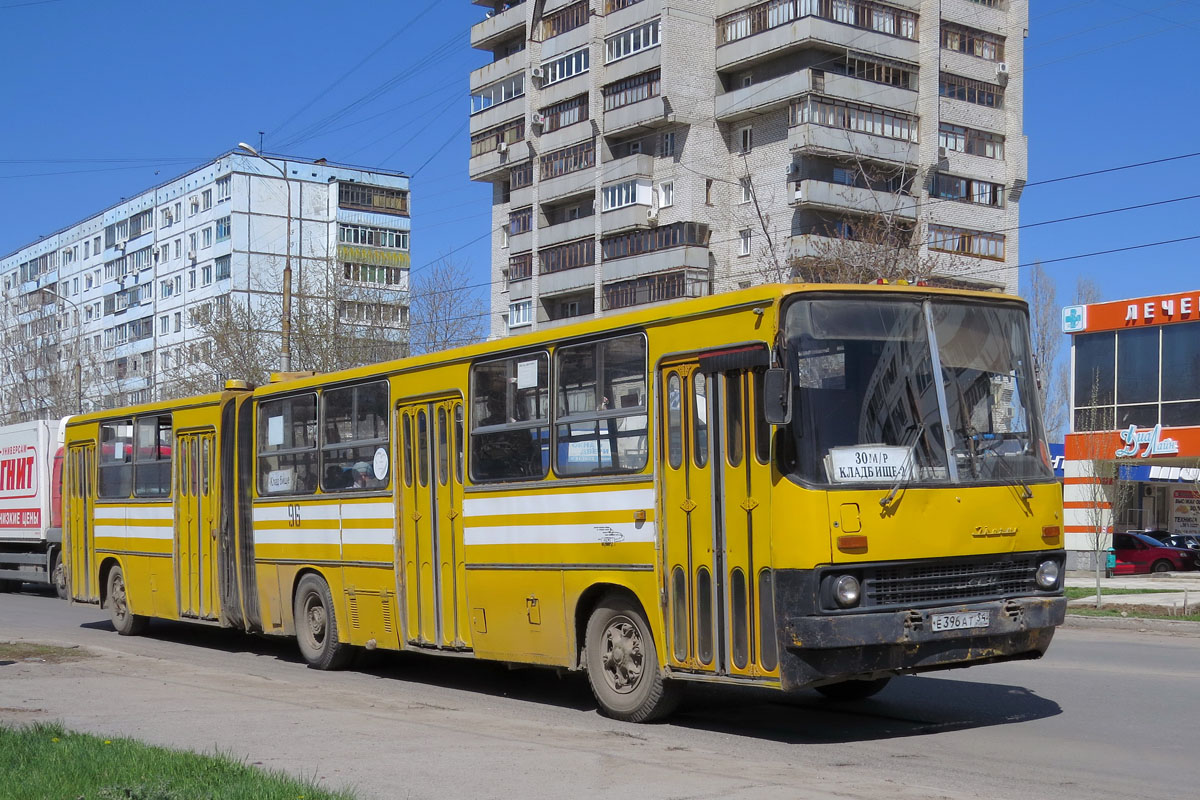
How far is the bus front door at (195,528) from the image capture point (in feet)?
55.6

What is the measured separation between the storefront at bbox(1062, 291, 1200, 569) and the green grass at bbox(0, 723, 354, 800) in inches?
1356

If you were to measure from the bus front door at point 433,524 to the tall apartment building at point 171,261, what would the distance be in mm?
56675

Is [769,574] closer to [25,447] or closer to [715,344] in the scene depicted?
[715,344]

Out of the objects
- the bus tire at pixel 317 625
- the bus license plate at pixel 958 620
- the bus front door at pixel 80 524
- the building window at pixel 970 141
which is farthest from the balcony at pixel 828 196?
the bus license plate at pixel 958 620

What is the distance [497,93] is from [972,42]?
22669 mm

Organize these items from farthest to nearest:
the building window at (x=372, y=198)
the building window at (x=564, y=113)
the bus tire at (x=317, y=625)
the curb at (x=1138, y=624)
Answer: the building window at (x=372, y=198) → the building window at (x=564, y=113) → the curb at (x=1138, y=624) → the bus tire at (x=317, y=625)

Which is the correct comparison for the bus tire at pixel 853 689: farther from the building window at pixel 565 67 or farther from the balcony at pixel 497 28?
the balcony at pixel 497 28

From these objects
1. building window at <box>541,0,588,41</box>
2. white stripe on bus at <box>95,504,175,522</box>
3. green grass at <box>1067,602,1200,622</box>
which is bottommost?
green grass at <box>1067,602,1200,622</box>

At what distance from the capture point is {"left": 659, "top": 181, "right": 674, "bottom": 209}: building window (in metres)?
58.5

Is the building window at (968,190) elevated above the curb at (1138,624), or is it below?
above

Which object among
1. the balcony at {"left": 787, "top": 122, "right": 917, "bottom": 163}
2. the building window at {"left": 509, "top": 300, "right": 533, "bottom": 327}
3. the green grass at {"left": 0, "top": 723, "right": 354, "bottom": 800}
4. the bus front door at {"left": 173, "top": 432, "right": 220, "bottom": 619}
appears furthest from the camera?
the building window at {"left": 509, "top": 300, "right": 533, "bottom": 327}

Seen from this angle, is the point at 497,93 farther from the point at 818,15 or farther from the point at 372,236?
the point at 372,236

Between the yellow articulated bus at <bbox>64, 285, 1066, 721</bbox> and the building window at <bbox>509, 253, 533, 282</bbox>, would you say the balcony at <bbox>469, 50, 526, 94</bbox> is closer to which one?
the building window at <bbox>509, 253, 533, 282</bbox>

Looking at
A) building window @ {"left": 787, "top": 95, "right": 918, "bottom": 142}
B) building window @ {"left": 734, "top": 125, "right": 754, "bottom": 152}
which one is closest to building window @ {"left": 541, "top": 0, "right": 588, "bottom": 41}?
building window @ {"left": 734, "top": 125, "right": 754, "bottom": 152}
